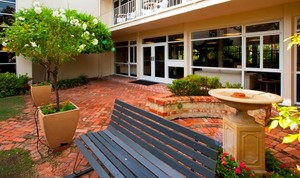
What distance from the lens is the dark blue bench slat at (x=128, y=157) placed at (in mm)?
2213

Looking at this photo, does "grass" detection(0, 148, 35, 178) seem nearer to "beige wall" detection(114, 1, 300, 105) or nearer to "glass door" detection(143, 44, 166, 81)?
"beige wall" detection(114, 1, 300, 105)

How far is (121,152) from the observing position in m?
2.71

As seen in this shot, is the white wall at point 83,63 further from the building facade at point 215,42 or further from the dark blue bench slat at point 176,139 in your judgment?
the dark blue bench slat at point 176,139

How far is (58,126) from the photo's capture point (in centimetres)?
383

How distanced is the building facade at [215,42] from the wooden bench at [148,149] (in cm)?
569

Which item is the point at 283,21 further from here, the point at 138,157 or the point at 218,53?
the point at 138,157

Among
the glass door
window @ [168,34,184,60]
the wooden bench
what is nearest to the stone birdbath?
the wooden bench

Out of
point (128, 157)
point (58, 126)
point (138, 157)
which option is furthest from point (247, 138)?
point (58, 126)

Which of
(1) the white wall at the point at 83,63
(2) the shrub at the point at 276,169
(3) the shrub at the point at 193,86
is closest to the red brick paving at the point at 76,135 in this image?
(2) the shrub at the point at 276,169

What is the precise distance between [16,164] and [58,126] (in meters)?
0.85

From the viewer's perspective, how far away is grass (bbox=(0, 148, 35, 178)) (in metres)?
3.22

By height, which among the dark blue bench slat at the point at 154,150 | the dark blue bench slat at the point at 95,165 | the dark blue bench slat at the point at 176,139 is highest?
the dark blue bench slat at the point at 176,139

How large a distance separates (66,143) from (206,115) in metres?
3.40

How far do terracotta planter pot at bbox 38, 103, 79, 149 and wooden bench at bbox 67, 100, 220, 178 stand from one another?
815 millimetres
